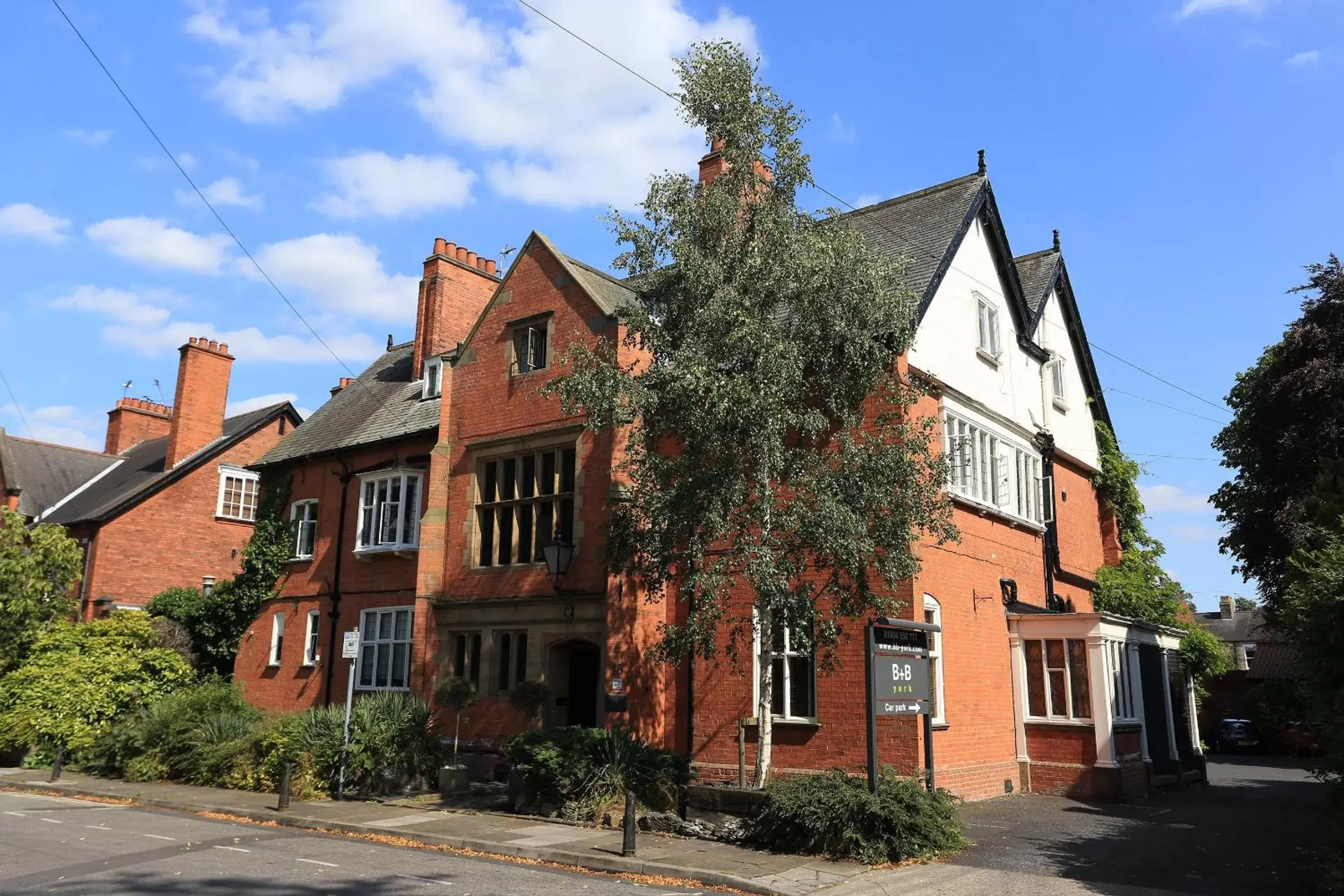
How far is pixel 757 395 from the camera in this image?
13781 millimetres

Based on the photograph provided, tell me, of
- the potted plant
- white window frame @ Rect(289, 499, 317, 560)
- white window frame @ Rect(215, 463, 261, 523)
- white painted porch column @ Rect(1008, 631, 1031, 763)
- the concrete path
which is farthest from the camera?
white window frame @ Rect(215, 463, 261, 523)

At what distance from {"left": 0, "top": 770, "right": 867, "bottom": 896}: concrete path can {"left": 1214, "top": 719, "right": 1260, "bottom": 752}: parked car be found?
35632 millimetres

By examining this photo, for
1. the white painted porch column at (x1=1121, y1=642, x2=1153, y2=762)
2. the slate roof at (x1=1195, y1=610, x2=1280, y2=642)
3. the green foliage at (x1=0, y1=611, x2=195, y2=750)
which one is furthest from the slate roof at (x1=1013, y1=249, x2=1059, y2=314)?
the slate roof at (x1=1195, y1=610, x2=1280, y2=642)

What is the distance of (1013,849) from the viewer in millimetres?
12883

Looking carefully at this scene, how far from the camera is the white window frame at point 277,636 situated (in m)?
27.4

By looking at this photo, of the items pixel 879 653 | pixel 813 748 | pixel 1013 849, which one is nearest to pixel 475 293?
pixel 813 748

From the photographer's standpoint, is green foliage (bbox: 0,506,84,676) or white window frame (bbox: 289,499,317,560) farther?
white window frame (bbox: 289,499,317,560)

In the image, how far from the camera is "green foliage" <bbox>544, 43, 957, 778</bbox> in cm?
1386

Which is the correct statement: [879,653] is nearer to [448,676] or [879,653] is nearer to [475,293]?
[448,676]

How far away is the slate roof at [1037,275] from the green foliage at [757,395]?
10137 mm

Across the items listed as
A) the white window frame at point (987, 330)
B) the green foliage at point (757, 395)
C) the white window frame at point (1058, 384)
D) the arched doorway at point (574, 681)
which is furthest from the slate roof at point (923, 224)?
the arched doorway at point (574, 681)

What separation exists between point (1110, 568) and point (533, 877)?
1988 cm

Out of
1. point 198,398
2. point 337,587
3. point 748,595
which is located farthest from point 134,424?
point 748,595

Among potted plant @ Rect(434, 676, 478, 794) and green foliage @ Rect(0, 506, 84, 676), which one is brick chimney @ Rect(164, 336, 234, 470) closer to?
green foliage @ Rect(0, 506, 84, 676)
